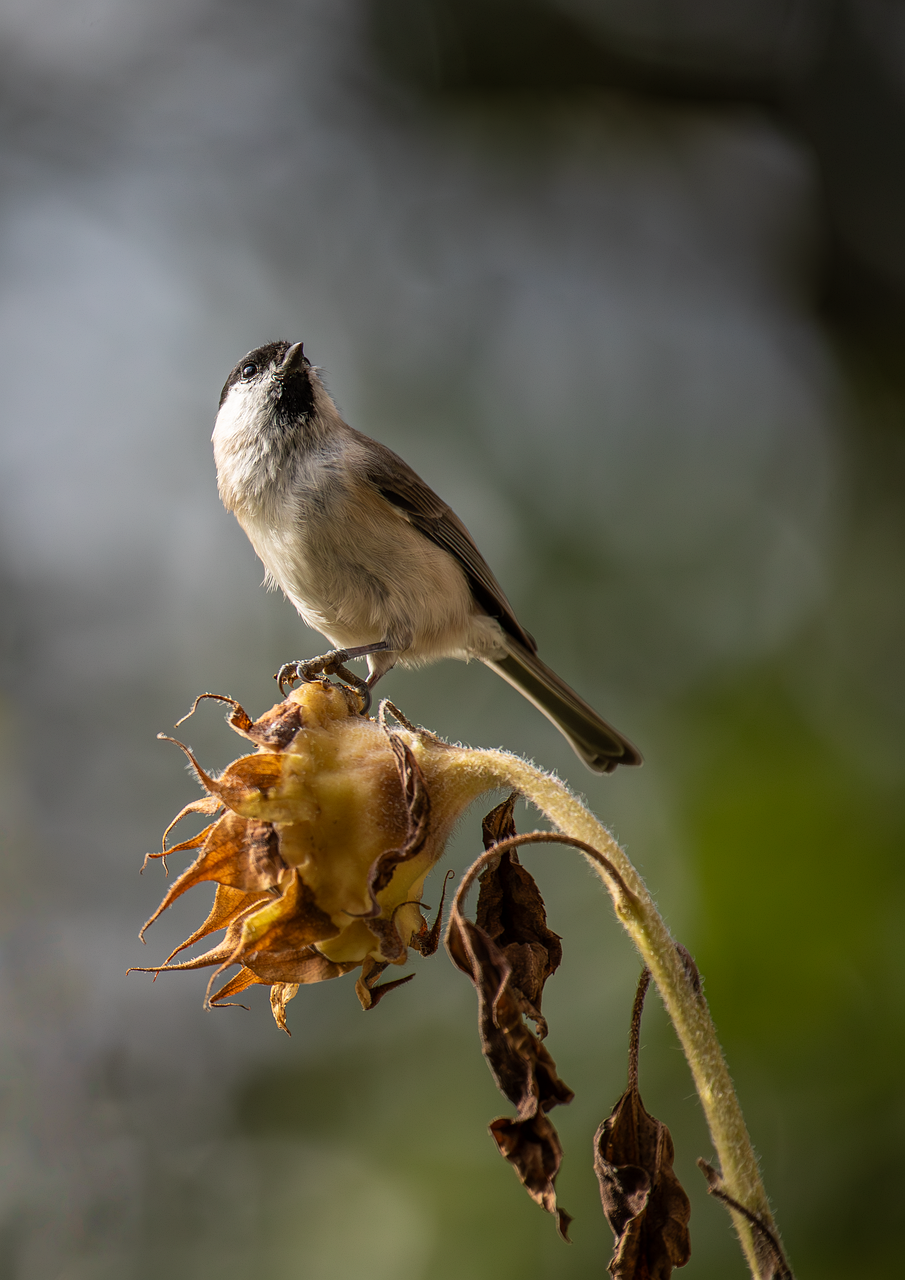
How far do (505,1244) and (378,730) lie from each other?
2.47m

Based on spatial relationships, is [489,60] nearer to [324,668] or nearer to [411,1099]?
[324,668]

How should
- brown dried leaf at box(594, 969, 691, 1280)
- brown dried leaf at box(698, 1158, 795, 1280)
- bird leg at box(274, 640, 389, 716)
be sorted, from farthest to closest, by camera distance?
bird leg at box(274, 640, 389, 716) < brown dried leaf at box(594, 969, 691, 1280) < brown dried leaf at box(698, 1158, 795, 1280)

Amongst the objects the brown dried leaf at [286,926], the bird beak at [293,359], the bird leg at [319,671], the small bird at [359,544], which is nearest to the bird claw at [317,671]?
the bird leg at [319,671]

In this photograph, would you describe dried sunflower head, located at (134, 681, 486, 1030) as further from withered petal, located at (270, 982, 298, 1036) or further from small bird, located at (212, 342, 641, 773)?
small bird, located at (212, 342, 641, 773)

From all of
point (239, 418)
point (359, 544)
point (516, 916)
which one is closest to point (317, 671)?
point (359, 544)

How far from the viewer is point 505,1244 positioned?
120 inches

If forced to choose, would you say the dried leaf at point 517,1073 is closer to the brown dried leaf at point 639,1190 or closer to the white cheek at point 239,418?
the brown dried leaf at point 639,1190

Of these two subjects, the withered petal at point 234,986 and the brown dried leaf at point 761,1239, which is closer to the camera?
A: the brown dried leaf at point 761,1239

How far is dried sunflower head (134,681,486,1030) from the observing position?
133 centimetres

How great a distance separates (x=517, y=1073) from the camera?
1187mm

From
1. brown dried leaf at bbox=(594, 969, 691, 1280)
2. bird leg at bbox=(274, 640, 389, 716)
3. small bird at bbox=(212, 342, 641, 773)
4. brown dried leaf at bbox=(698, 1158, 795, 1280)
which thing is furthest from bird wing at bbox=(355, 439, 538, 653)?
brown dried leaf at bbox=(698, 1158, 795, 1280)

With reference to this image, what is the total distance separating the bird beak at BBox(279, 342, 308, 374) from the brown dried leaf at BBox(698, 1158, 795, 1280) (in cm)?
281

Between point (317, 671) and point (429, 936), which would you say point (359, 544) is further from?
point (429, 936)

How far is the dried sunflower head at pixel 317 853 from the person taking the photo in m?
1.33
